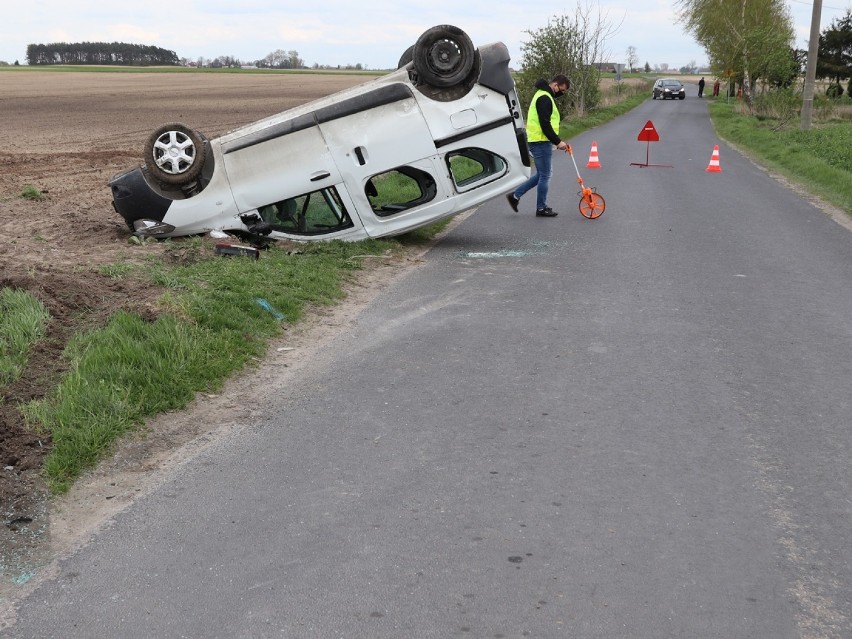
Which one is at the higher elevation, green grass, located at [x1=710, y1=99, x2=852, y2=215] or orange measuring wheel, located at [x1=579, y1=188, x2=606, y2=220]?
orange measuring wheel, located at [x1=579, y1=188, x2=606, y2=220]

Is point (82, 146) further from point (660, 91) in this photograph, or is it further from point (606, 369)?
point (660, 91)

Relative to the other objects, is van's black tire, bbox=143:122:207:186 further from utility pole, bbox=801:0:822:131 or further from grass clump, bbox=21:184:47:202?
utility pole, bbox=801:0:822:131

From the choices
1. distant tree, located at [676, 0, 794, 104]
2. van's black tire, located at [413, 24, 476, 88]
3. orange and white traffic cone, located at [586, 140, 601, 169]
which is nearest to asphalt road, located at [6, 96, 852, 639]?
van's black tire, located at [413, 24, 476, 88]

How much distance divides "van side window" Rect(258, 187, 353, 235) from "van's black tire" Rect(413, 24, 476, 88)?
1.75 metres

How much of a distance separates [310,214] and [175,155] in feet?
5.63

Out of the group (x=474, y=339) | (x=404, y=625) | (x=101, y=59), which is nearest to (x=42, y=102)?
(x=474, y=339)

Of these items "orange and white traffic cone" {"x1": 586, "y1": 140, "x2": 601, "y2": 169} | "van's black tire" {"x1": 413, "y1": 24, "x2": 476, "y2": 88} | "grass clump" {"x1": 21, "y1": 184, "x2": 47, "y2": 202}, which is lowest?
"orange and white traffic cone" {"x1": 586, "y1": 140, "x2": 601, "y2": 169}

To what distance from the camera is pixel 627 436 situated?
5586 mm

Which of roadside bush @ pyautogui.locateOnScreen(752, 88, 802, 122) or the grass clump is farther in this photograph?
roadside bush @ pyautogui.locateOnScreen(752, 88, 802, 122)

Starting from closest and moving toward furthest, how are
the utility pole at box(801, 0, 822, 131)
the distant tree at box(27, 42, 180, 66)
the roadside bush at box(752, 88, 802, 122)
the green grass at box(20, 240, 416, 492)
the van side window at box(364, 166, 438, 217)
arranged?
1. the green grass at box(20, 240, 416, 492)
2. the van side window at box(364, 166, 438, 217)
3. the utility pole at box(801, 0, 822, 131)
4. the roadside bush at box(752, 88, 802, 122)
5. the distant tree at box(27, 42, 180, 66)

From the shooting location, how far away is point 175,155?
1049 centimetres

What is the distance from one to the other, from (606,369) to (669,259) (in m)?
4.46

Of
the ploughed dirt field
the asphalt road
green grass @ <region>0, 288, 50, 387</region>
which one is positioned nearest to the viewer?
the asphalt road

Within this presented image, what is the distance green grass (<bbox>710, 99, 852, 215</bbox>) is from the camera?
59.6 ft
